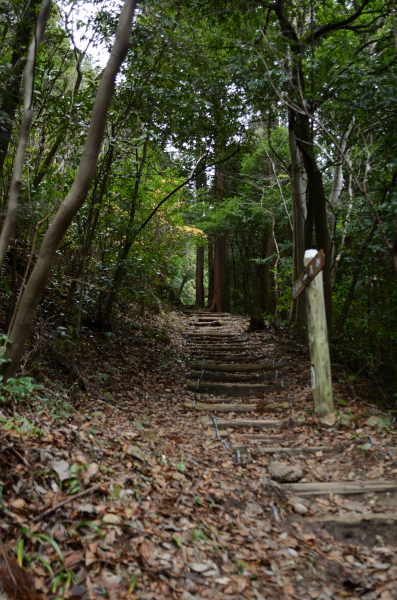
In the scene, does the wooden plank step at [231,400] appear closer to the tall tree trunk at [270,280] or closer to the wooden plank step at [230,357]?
the wooden plank step at [230,357]

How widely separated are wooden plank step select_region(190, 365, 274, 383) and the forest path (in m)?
0.02

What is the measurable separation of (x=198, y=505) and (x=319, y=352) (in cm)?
264

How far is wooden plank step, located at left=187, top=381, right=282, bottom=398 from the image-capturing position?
6871mm

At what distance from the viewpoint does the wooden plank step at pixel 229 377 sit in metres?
7.32

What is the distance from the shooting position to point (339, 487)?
3.60 meters

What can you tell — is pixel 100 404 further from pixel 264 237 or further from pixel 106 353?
pixel 264 237

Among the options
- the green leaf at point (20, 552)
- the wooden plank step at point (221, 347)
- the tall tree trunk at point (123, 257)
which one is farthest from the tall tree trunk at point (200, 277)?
the green leaf at point (20, 552)

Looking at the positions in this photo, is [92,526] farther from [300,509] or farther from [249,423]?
[249,423]

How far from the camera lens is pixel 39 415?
11.6ft

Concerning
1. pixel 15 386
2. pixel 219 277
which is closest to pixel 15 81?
pixel 15 386

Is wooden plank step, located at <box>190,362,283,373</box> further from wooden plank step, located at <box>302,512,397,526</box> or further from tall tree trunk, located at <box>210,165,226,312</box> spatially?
tall tree trunk, located at <box>210,165,226,312</box>

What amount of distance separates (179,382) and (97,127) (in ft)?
16.3

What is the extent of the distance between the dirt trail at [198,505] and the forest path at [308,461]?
14mm

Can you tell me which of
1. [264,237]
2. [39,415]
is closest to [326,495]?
[39,415]
